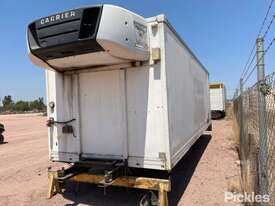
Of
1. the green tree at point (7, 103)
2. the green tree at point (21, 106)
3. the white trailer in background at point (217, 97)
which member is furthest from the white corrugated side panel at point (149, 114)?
the green tree at point (7, 103)

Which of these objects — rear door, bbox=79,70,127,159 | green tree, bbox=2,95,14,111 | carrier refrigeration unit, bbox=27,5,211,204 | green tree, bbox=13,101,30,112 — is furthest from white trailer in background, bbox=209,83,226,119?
green tree, bbox=2,95,14,111

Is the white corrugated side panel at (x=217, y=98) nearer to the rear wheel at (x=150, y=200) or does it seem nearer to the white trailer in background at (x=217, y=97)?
the white trailer in background at (x=217, y=97)

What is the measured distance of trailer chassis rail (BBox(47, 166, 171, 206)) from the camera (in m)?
3.80

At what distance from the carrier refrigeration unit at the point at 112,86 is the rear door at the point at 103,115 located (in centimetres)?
2

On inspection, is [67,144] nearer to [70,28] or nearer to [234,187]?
[70,28]

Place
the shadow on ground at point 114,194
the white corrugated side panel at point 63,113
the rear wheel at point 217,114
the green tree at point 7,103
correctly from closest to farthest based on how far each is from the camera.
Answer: the shadow on ground at point 114,194 < the white corrugated side panel at point 63,113 < the rear wheel at point 217,114 < the green tree at point 7,103

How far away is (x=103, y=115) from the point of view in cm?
439

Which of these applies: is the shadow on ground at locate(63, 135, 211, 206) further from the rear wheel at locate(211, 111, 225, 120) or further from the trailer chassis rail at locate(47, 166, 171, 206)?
the rear wheel at locate(211, 111, 225, 120)

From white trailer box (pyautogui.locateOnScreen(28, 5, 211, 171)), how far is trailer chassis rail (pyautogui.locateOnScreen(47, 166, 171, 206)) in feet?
0.72

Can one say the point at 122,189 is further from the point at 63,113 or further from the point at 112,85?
the point at 112,85

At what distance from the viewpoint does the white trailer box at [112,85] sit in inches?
132

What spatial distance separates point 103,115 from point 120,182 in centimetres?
115

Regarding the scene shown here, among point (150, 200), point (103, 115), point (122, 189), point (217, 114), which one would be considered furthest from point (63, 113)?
point (217, 114)

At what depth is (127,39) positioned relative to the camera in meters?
3.48
